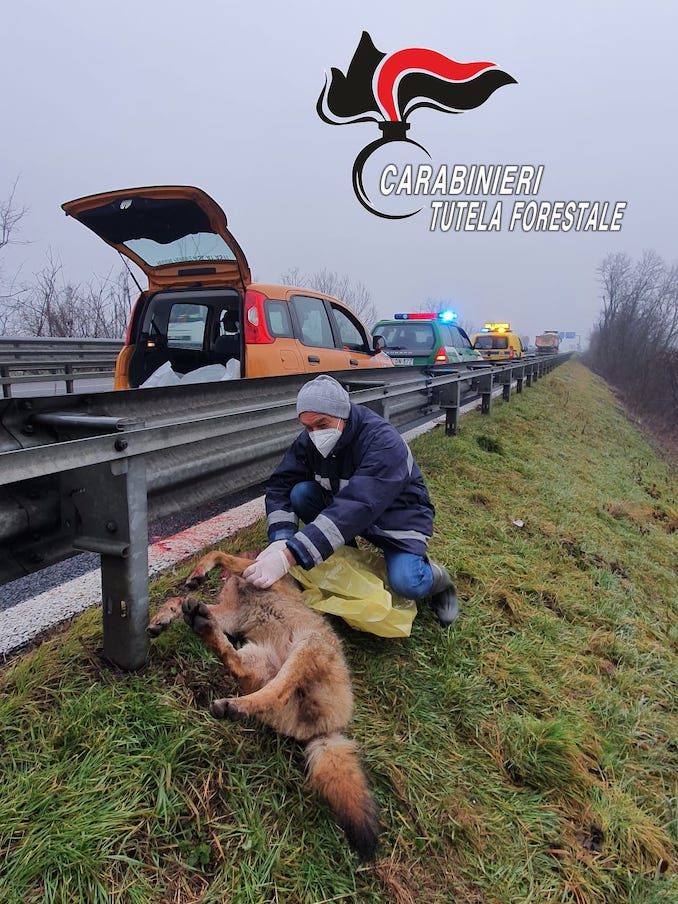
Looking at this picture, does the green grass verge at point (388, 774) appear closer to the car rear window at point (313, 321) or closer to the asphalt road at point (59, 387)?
the car rear window at point (313, 321)

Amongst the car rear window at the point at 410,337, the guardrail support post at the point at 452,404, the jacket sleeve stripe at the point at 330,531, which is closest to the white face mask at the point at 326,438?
the jacket sleeve stripe at the point at 330,531

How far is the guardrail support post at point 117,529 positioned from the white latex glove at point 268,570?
1.46 feet

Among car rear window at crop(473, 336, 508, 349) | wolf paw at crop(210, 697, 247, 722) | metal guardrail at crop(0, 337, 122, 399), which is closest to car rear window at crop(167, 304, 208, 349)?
metal guardrail at crop(0, 337, 122, 399)

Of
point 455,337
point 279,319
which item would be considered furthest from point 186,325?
point 455,337

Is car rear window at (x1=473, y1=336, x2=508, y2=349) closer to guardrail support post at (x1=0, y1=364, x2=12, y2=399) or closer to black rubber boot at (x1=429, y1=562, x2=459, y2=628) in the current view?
guardrail support post at (x1=0, y1=364, x2=12, y2=399)

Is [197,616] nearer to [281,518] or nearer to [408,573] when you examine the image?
[281,518]

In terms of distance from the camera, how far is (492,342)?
28047 millimetres

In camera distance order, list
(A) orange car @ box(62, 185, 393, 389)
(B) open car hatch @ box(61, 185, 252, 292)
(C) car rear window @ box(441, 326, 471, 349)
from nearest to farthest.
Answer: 1. (B) open car hatch @ box(61, 185, 252, 292)
2. (A) orange car @ box(62, 185, 393, 389)
3. (C) car rear window @ box(441, 326, 471, 349)

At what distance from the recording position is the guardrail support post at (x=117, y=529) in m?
1.78

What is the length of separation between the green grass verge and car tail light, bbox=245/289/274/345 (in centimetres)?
216

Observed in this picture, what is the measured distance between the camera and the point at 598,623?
140 inches

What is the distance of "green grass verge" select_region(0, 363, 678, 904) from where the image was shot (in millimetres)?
1426

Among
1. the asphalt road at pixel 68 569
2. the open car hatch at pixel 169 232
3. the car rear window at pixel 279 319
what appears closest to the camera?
the asphalt road at pixel 68 569

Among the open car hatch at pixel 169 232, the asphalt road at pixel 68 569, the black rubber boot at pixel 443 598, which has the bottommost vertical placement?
the asphalt road at pixel 68 569
